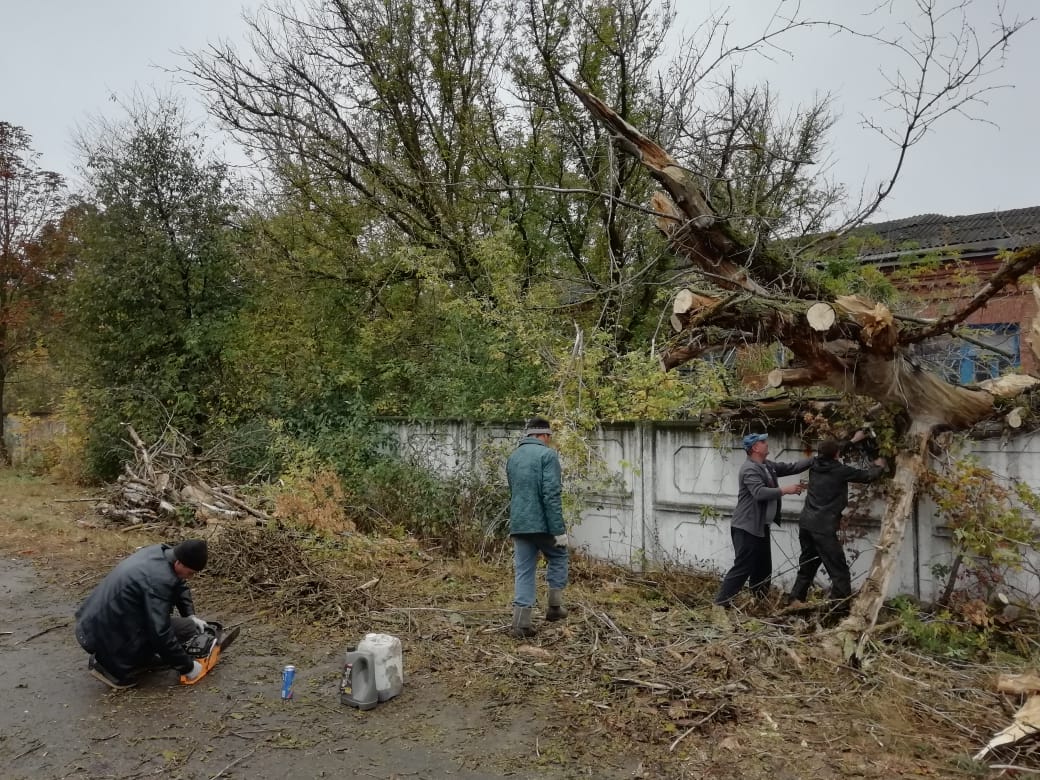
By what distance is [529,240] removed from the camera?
506 inches

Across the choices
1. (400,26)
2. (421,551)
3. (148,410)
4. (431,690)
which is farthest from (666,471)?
(148,410)

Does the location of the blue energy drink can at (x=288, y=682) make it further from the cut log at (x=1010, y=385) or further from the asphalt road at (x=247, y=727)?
the cut log at (x=1010, y=385)

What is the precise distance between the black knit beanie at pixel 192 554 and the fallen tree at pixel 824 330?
13.1ft

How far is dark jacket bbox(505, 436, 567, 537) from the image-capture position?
5848 mm

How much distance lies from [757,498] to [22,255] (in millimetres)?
20339

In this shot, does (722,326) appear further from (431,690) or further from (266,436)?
(266,436)

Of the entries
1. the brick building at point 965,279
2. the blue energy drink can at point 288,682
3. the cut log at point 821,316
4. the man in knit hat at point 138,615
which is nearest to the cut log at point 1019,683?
the cut log at point 821,316

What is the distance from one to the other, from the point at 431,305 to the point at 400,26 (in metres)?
5.03

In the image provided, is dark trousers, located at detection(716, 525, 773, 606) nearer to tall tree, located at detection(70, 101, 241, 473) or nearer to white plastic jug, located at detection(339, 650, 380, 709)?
white plastic jug, located at detection(339, 650, 380, 709)

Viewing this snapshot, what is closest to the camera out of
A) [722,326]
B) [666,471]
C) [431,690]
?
[431,690]

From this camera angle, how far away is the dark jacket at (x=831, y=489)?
568 centimetres

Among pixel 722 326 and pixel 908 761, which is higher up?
pixel 722 326

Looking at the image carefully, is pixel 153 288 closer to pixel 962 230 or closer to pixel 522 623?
pixel 522 623

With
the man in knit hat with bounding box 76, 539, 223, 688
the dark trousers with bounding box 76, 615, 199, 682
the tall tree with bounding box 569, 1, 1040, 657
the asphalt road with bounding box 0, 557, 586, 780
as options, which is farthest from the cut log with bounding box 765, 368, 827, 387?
the dark trousers with bounding box 76, 615, 199, 682
